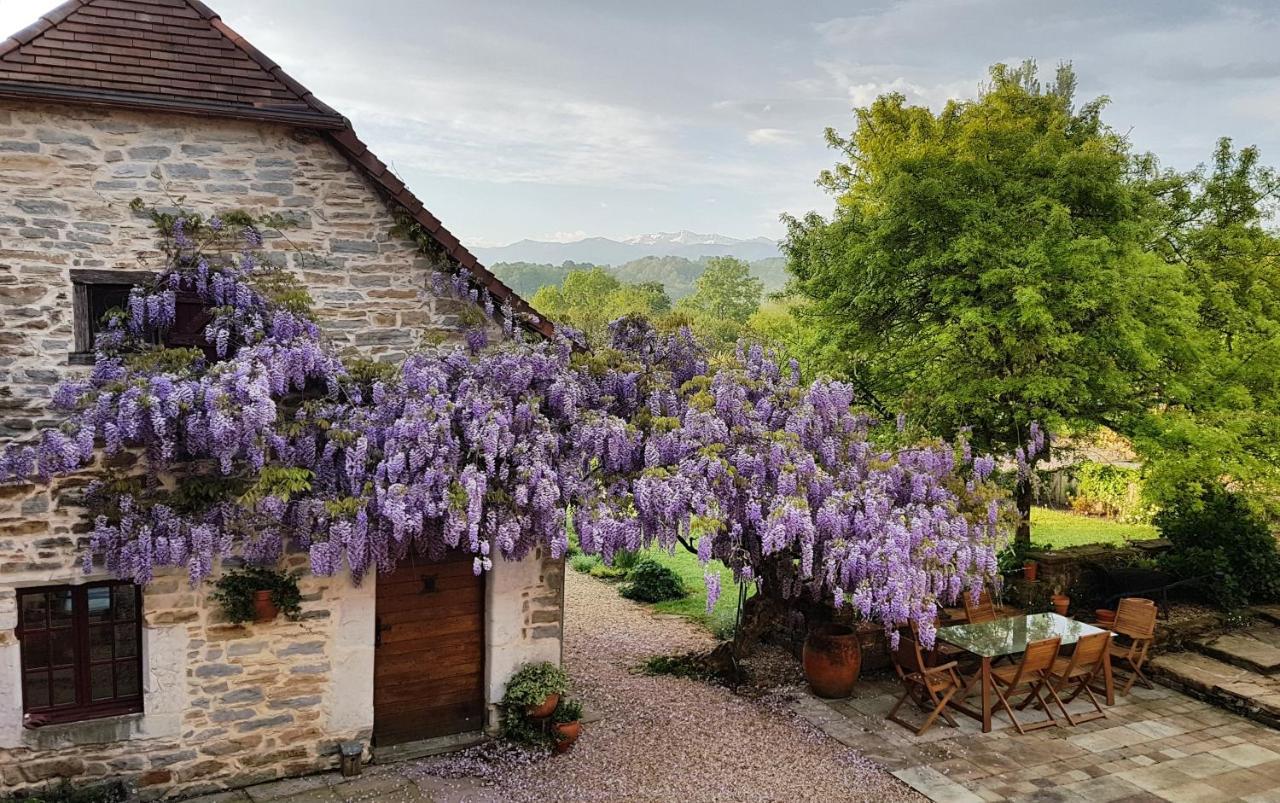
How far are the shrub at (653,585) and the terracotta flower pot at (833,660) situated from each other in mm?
4712

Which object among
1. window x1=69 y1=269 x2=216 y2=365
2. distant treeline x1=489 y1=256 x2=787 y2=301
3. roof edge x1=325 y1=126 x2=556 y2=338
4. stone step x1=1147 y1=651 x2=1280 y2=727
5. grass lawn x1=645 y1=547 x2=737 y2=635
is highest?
distant treeline x1=489 y1=256 x2=787 y2=301

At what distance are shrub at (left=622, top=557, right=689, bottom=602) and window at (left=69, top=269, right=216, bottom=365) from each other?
27.3 ft

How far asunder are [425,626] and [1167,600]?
977 centimetres

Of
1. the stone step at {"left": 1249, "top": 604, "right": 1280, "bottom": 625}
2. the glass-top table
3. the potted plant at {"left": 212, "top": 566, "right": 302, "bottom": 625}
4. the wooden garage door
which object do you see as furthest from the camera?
the stone step at {"left": 1249, "top": 604, "right": 1280, "bottom": 625}

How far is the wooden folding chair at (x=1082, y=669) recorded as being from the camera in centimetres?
876

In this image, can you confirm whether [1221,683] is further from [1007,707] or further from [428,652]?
[428,652]

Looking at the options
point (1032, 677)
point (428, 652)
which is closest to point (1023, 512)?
point (1032, 677)

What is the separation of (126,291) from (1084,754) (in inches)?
370

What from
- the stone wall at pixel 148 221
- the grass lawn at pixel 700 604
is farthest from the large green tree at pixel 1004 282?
the stone wall at pixel 148 221

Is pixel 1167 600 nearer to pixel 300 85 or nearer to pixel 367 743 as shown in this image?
pixel 367 743

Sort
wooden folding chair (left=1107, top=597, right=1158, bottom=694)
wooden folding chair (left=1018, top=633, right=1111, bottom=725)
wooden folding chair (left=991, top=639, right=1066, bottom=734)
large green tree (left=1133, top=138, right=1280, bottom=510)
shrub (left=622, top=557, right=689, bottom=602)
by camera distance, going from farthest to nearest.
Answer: shrub (left=622, top=557, right=689, bottom=602), large green tree (left=1133, top=138, right=1280, bottom=510), wooden folding chair (left=1107, top=597, right=1158, bottom=694), wooden folding chair (left=1018, top=633, right=1111, bottom=725), wooden folding chair (left=991, top=639, right=1066, bottom=734)

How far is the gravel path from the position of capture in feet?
24.1

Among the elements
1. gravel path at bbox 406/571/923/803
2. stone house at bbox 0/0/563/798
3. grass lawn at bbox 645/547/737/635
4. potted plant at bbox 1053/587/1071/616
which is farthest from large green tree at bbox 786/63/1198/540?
stone house at bbox 0/0/563/798

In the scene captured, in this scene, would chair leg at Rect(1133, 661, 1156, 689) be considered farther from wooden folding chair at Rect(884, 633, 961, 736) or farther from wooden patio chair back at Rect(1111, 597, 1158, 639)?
wooden folding chair at Rect(884, 633, 961, 736)
